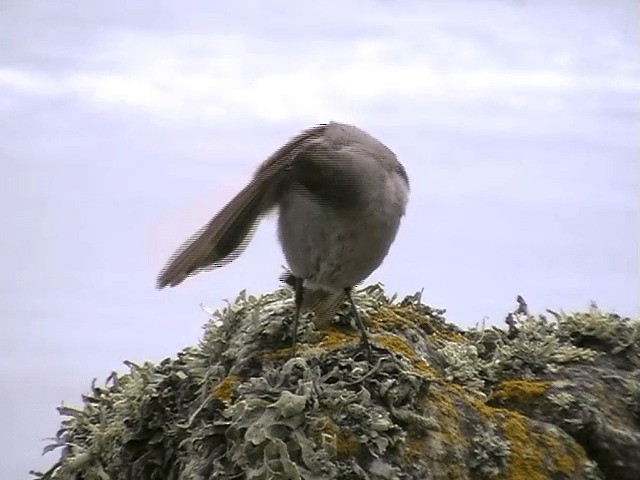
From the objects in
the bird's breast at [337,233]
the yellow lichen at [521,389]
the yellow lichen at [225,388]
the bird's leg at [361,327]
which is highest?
the bird's breast at [337,233]

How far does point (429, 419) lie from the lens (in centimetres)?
172

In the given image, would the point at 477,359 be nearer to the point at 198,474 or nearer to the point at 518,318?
the point at 518,318

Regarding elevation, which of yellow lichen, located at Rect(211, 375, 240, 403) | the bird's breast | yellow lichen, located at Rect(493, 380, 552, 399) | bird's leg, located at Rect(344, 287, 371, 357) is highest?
the bird's breast

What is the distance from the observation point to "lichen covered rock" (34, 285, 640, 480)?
164 centimetres

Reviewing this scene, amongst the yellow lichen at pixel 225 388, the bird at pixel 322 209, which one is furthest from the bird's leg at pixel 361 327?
the yellow lichen at pixel 225 388

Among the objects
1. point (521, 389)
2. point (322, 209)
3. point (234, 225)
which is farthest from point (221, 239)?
point (521, 389)

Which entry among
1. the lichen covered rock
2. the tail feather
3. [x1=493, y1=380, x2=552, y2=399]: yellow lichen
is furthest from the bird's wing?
[x1=493, y1=380, x2=552, y2=399]: yellow lichen

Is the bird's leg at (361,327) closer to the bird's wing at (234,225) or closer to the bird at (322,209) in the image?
the bird at (322,209)

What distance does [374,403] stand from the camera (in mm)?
1737

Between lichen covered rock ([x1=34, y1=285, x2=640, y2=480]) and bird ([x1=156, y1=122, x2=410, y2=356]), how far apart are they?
0.13 m

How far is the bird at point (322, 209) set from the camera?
173cm

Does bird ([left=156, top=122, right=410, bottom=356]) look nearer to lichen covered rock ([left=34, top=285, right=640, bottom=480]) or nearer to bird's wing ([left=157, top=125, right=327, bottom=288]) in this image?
bird's wing ([left=157, top=125, right=327, bottom=288])

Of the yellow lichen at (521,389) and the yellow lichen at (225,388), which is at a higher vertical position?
the yellow lichen at (521,389)

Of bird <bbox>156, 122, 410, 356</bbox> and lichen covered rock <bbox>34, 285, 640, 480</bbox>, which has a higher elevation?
bird <bbox>156, 122, 410, 356</bbox>
